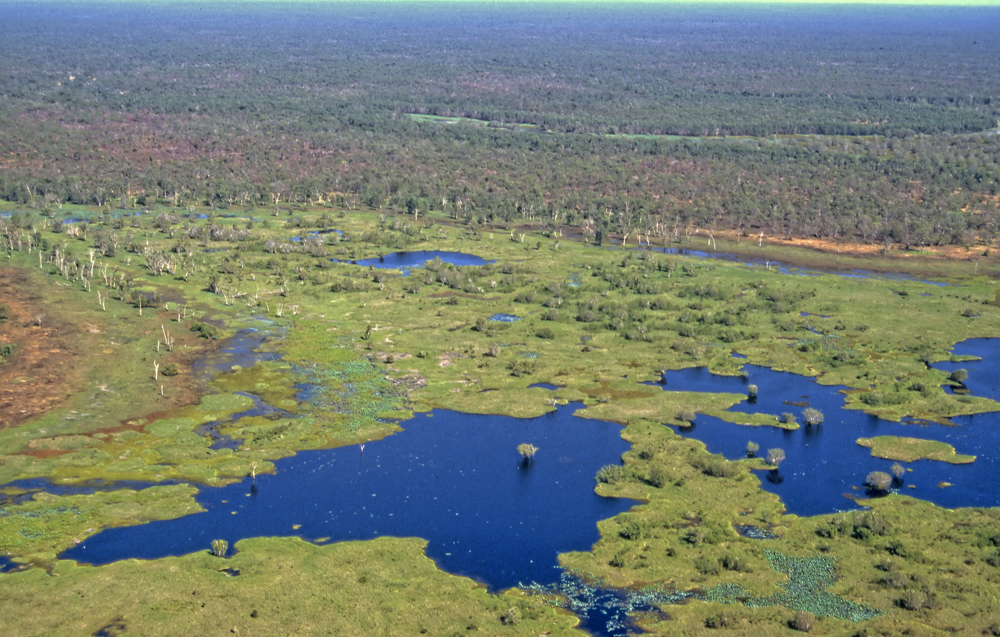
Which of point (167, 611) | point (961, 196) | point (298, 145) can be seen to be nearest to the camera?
point (167, 611)

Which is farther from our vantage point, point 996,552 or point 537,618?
point 996,552

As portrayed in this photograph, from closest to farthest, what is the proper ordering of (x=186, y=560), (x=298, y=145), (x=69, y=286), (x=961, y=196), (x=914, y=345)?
1. (x=186, y=560)
2. (x=914, y=345)
3. (x=69, y=286)
4. (x=961, y=196)
5. (x=298, y=145)

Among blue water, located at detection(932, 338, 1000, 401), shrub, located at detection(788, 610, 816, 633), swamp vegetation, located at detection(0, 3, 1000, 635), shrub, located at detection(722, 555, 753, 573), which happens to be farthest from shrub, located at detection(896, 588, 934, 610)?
blue water, located at detection(932, 338, 1000, 401)

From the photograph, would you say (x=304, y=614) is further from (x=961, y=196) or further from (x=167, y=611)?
(x=961, y=196)

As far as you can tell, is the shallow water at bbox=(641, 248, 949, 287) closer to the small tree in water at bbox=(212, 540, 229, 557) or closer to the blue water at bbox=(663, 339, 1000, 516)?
the blue water at bbox=(663, 339, 1000, 516)

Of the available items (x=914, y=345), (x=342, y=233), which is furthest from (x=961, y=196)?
(x=342, y=233)

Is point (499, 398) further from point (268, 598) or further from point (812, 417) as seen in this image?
point (268, 598)

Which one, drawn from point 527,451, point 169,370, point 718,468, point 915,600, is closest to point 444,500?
point 527,451
